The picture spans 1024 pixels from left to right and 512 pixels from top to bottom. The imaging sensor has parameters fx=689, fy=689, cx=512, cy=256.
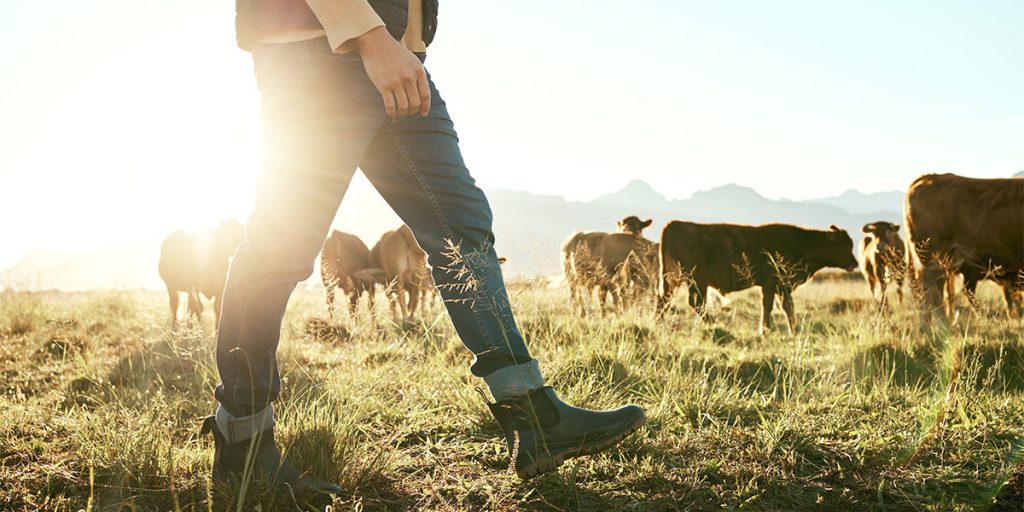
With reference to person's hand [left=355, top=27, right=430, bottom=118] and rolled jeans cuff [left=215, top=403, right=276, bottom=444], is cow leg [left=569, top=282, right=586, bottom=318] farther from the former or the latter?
person's hand [left=355, top=27, right=430, bottom=118]

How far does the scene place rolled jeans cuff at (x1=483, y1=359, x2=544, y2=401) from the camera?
7.03 ft

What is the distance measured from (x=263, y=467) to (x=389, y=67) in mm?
1218

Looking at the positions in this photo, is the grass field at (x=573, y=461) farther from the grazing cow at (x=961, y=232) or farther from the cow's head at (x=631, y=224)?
the cow's head at (x=631, y=224)

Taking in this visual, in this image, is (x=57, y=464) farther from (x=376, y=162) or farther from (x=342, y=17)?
(x=342, y=17)

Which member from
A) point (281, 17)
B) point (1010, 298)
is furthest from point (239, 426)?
point (1010, 298)

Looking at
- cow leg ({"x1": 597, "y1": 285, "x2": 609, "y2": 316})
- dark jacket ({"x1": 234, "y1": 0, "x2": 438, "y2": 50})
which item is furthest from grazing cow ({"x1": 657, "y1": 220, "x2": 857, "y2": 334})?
dark jacket ({"x1": 234, "y1": 0, "x2": 438, "y2": 50})

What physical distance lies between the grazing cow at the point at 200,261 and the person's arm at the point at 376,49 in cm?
895

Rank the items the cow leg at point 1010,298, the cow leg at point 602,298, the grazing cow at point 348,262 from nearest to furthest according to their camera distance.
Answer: the cow leg at point 602,298
the cow leg at point 1010,298
the grazing cow at point 348,262

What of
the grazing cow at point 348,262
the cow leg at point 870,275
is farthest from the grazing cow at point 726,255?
the grazing cow at point 348,262

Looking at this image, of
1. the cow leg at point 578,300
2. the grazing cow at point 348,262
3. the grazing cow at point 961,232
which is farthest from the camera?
the grazing cow at point 348,262

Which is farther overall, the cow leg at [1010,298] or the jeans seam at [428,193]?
the cow leg at [1010,298]

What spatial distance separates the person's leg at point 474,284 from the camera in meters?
2.12

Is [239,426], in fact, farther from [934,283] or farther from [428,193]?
[934,283]

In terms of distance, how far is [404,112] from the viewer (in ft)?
6.38
